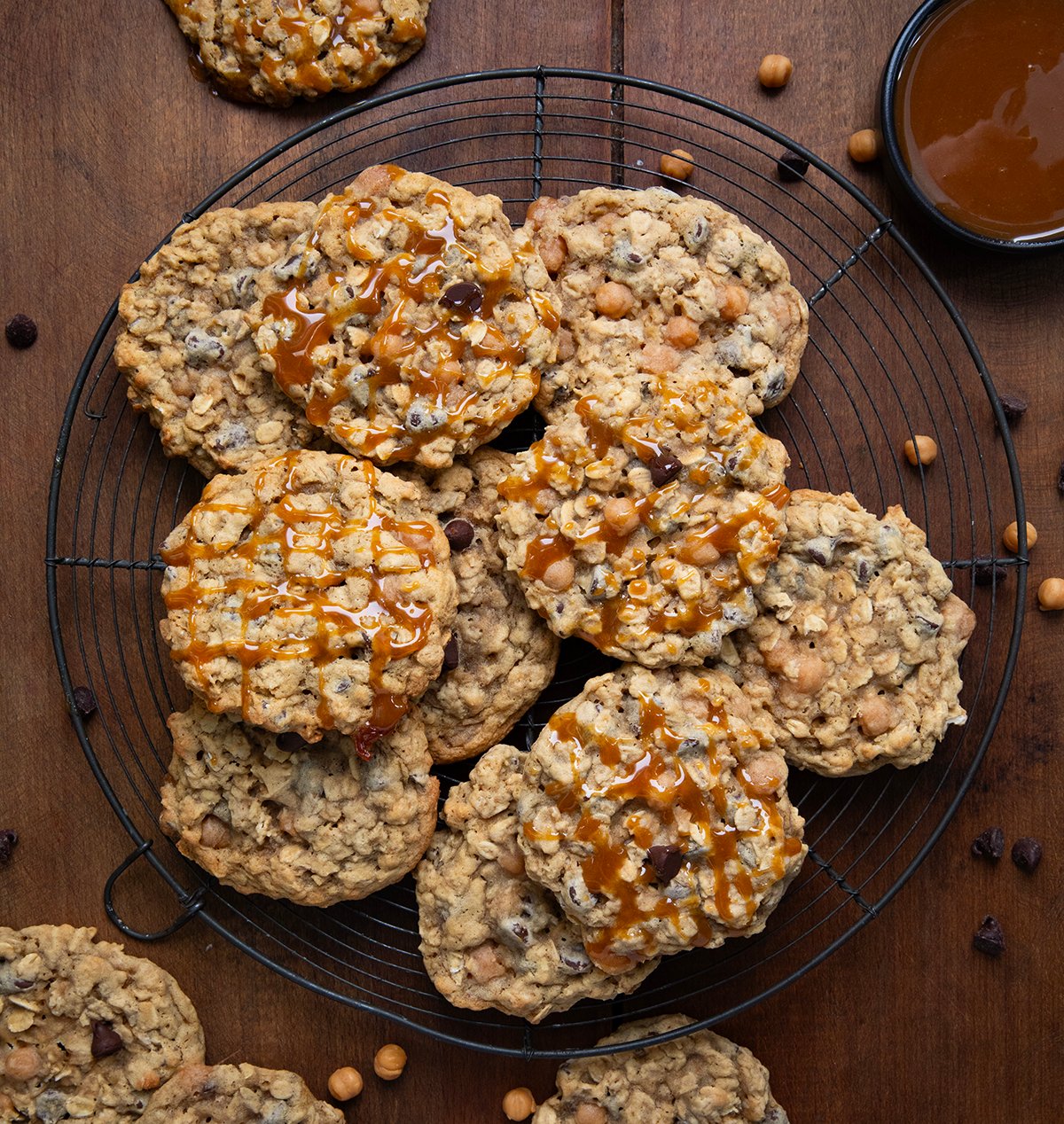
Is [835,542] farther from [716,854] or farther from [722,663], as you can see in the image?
[716,854]

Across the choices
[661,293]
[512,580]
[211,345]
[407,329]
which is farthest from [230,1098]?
[661,293]

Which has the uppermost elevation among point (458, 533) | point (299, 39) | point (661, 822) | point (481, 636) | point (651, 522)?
point (299, 39)

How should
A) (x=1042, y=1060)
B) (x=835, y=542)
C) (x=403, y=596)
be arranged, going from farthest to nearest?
(x=1042, y=1060) < (x=835, y=542) < (x=403, y=596)

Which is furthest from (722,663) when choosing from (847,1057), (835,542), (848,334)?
(847,1057)

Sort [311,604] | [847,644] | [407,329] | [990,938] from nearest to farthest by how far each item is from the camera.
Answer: [311,604], [407,329], [847,644], [990,938]

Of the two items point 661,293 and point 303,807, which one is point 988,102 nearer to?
Answer: point 661,293

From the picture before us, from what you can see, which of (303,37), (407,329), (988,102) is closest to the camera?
(407,329)

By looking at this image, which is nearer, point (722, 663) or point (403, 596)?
Result: point (403, 596)
